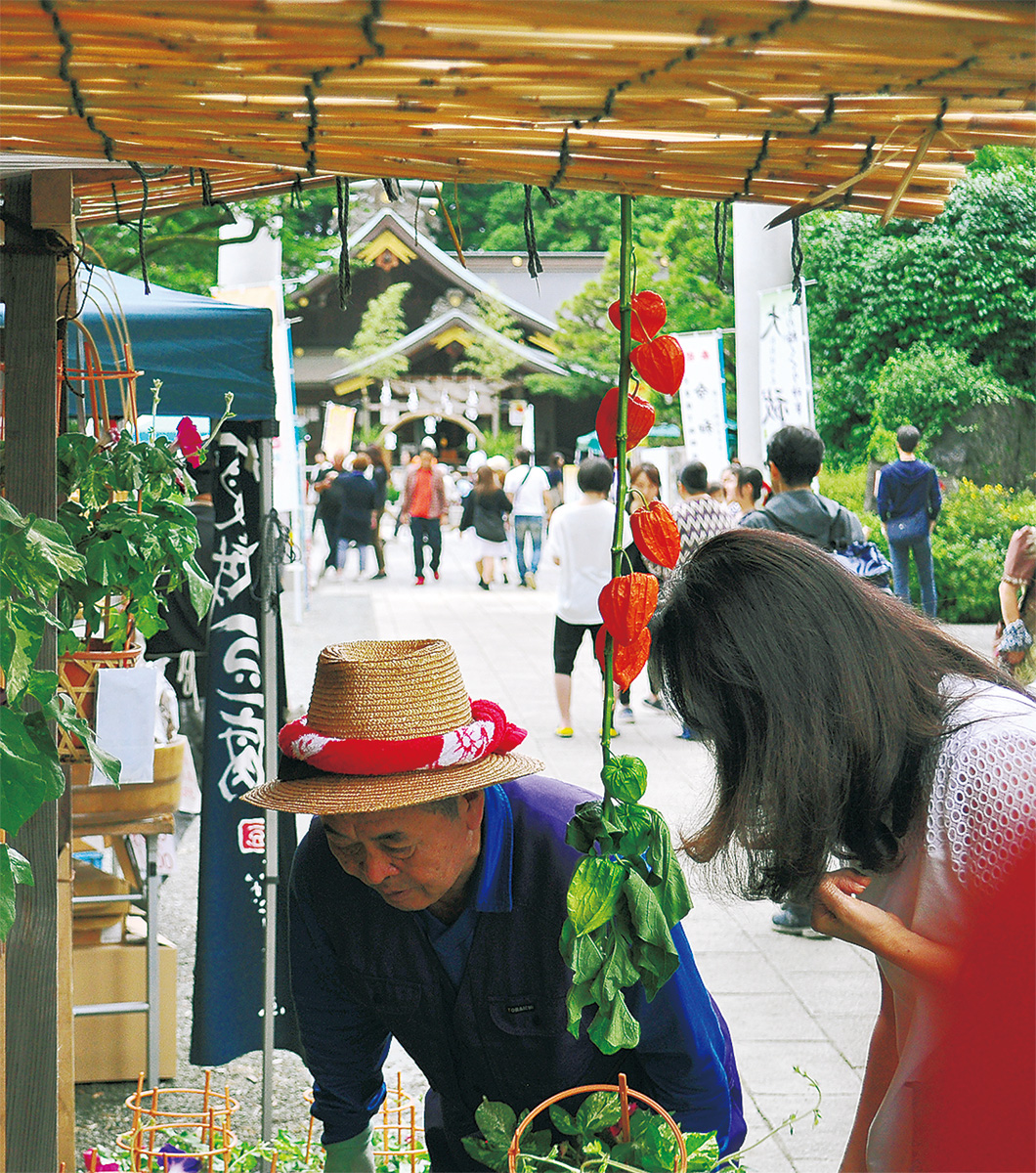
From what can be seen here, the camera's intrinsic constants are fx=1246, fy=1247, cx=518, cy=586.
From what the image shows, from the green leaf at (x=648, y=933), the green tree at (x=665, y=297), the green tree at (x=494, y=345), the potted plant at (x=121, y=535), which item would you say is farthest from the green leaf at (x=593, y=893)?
the green tree at (x=494, y=345)

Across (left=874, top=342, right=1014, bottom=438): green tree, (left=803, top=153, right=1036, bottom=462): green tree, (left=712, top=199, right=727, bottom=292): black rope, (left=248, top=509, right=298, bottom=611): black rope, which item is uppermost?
(left=803, top=153, right=1036, bottom=462): green tree

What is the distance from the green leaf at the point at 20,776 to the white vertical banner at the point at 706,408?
9.65 metres

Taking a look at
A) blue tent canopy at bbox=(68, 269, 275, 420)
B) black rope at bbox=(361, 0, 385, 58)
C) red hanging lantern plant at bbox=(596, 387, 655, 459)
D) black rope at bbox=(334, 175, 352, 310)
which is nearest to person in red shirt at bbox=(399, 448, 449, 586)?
blue tent canopy at bbox=(68, 269, 275, 420)

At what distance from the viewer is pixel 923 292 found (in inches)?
629

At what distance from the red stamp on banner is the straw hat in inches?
65.0

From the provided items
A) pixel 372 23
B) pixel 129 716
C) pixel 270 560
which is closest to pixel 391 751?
pixel 372 23

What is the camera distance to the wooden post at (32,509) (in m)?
2.08

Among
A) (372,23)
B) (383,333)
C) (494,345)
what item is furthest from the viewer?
(383,333)

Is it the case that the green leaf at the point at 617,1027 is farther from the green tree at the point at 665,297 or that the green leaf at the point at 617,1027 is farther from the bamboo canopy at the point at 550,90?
the green tree at the point at 665,297

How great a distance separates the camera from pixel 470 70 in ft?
3.48

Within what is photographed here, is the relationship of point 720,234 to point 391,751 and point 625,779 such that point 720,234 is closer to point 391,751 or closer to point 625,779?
point 625,779

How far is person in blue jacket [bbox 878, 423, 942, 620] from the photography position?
1080 cm

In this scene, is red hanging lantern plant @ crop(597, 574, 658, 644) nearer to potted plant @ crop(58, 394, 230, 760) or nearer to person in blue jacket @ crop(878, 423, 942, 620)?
potted plant @ crop(58, 394, 230, 760)

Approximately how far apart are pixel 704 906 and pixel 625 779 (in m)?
4.14
